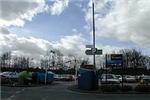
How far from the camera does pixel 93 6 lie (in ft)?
113

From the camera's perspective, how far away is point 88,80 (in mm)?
A: 33719

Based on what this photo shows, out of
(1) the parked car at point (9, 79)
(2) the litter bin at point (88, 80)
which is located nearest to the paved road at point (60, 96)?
(2) the litter bin at point (88, 80)

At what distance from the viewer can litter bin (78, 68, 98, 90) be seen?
33.5 meters

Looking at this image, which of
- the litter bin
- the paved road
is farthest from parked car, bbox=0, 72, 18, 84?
the paved road

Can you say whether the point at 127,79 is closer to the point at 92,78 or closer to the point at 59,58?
the point at 92,78

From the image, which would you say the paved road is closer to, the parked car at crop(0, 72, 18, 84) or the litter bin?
the litter bin

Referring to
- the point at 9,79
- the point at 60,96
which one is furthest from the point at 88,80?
Result: the point at 9,79

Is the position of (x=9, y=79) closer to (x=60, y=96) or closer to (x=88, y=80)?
(x=88, y=80)

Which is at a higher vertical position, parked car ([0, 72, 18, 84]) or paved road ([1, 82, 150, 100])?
parked car ([0, 72, 18, 84])

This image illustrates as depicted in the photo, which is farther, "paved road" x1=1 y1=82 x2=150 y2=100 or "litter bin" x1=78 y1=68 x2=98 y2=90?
"litter bin" x1=78 y1=68 x2=98 y2=90

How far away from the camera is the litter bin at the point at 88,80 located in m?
33.5

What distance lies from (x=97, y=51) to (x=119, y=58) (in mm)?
4962

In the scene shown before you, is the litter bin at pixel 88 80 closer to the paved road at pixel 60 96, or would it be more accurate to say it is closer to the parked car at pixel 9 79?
the paved road at pixel 60 96

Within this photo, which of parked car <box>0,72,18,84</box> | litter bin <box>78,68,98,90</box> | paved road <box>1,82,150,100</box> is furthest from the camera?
parked car <box>0,72,18,84</box>
